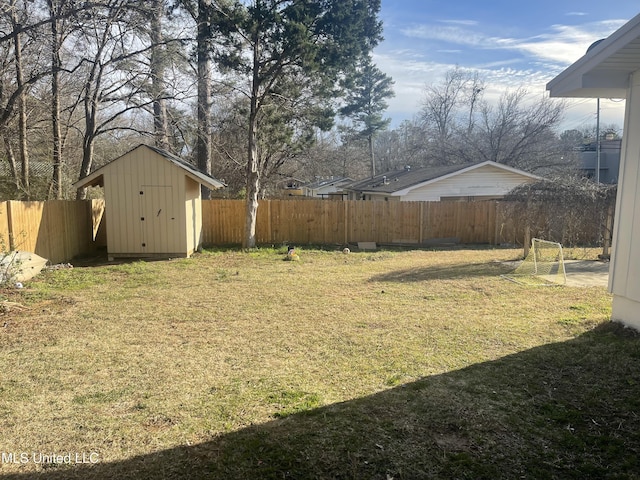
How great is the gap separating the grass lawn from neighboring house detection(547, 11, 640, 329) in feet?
1.81

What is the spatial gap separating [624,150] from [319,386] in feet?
13.8

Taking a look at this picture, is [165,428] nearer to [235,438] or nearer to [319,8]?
[235,438]

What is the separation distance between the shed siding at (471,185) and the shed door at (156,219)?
9523mm

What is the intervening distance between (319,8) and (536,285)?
9.80 meters

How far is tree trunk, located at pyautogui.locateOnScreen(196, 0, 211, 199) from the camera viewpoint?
41.4ft

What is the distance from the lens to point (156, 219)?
38.4ft

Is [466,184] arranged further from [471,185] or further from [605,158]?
[605,158]

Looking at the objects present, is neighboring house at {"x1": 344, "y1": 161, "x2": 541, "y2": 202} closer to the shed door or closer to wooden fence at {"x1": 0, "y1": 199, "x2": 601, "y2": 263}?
wooden fence at {"x1": 0, "y1": 199, "x2": 601, "y2": 263}

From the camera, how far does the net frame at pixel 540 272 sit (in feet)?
27.3

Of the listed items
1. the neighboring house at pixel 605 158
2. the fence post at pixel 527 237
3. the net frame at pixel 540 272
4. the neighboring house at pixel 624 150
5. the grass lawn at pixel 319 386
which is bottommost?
the grass lawn at pixel 319 386

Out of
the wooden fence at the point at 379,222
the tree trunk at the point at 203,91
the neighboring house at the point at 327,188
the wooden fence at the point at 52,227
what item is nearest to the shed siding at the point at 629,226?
the wooden fence at the point at 52,227

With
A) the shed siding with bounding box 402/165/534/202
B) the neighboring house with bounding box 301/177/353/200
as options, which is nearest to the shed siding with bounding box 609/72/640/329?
the shed siding with bounding box 402/165/534/202

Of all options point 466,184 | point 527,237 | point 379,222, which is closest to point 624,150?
point 527,237

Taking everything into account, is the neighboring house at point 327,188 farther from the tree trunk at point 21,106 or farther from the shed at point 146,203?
the tree trunk at point 21,106
